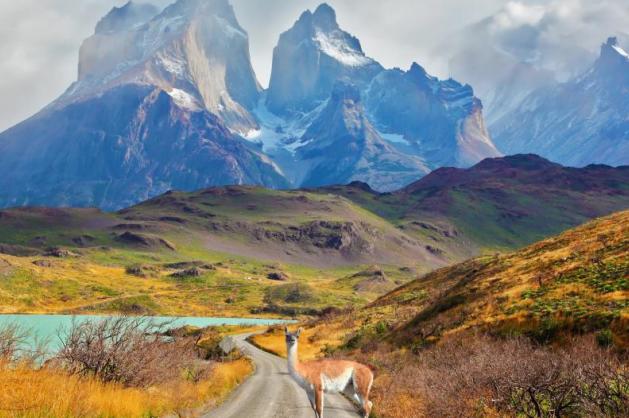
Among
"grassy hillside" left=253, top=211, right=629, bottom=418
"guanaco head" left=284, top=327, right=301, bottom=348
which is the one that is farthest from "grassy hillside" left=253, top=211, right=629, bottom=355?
"guanaco head" left=284, top=327, right=301, bottom=348

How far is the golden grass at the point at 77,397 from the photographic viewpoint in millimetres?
15680

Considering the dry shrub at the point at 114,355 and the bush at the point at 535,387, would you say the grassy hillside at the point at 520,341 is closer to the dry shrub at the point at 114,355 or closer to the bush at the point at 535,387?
the bush at the point at 535,387

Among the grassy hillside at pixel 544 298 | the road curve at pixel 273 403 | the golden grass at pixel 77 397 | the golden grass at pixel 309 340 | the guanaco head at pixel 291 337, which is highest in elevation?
the grassy hillside at pixel 544 298

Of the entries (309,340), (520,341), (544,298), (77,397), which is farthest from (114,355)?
(309,340)

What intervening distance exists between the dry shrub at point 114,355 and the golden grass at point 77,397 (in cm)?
65

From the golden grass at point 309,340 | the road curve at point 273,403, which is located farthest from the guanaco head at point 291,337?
the golden grass at point 309,340

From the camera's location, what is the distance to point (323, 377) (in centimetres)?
2095

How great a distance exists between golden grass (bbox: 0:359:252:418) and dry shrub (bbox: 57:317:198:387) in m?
0.65

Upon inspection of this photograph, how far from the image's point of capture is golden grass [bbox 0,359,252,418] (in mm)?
15680

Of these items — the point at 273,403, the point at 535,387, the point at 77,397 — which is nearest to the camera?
the point at 535,387

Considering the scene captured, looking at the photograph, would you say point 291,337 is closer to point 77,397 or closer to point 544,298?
point 77,397

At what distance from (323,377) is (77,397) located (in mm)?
7872

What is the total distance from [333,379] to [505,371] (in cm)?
569

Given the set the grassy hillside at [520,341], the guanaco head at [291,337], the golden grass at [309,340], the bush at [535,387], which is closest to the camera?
the bush at [535,387]
